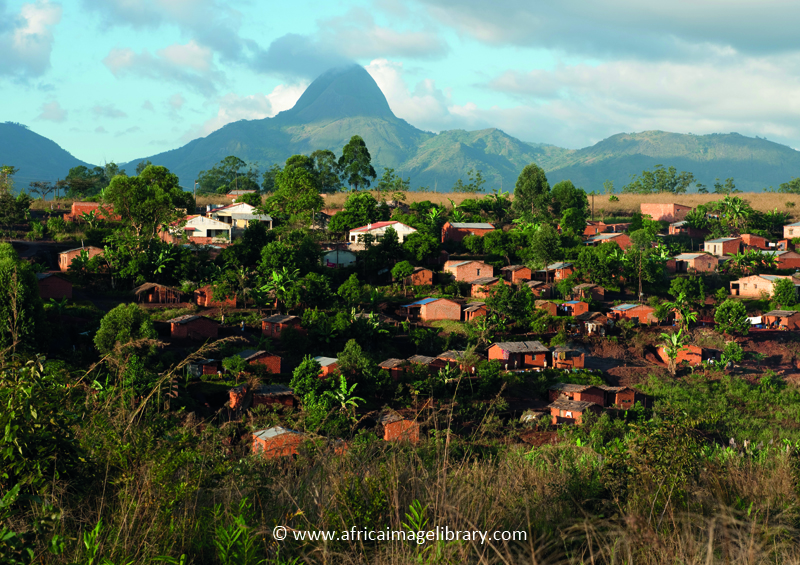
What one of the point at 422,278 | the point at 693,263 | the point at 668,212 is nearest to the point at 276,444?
the point at 422,278

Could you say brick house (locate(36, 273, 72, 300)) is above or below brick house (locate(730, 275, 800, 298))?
above

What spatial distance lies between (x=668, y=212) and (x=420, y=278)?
119ft

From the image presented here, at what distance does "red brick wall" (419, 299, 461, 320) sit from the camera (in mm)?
35750

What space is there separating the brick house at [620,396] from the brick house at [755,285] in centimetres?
2247

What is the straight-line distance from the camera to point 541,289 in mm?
40875

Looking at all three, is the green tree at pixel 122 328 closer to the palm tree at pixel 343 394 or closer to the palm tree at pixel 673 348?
the palm tree at pixel 343 394

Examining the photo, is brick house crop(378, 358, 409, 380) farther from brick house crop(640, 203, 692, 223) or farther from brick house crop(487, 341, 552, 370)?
brick house crop(640, 203, 692, 223)

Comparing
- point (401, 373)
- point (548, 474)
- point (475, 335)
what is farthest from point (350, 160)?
point (548, 474)

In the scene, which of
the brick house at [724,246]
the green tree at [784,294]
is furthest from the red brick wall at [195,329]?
the brick house at [724,246]

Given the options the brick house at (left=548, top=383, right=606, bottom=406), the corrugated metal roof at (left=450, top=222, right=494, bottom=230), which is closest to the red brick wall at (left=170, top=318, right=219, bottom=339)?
the brick house at (left=548, top=383, right=606, bottom=406)

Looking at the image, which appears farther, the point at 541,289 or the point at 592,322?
the point at 541,289

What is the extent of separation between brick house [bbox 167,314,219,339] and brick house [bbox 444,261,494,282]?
18.3 m

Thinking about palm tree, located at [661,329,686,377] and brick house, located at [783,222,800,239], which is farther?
brick house, located at [783,222,800,239]

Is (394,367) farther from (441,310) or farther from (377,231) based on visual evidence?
(377,231)
